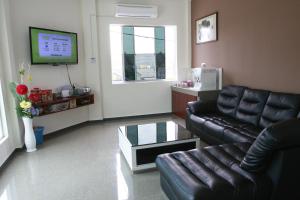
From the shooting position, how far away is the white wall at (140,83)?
4824 mm

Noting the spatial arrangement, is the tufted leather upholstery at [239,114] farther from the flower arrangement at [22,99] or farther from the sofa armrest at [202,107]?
the flower arrangement at [22,99]

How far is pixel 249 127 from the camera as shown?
2.94 m

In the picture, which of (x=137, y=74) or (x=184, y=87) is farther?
(x=137, y=74)

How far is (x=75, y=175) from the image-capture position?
8.80 ft

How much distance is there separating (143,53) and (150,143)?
10.4 ft

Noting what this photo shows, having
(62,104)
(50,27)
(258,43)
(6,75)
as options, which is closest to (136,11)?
(50,27)

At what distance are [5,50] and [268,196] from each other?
3.61 m

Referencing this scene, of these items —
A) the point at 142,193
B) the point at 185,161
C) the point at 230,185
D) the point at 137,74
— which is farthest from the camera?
the point at 137,74

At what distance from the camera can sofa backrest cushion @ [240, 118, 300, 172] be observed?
59.7 inches

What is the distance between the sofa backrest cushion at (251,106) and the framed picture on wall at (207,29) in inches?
64.5

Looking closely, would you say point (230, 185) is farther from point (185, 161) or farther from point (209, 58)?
point (209, 58)

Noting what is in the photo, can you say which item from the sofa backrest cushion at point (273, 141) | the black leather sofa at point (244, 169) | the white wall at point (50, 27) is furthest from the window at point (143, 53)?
the sofa backrest cushion at point (273, 141)

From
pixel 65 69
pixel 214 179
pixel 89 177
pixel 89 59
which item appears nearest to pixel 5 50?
pixel 65 69

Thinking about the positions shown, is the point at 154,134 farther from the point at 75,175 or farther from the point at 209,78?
the point at 209,78
